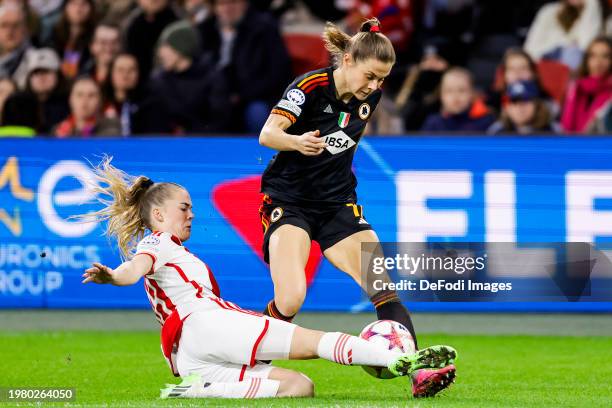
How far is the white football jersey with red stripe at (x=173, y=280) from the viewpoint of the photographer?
6.69 metres

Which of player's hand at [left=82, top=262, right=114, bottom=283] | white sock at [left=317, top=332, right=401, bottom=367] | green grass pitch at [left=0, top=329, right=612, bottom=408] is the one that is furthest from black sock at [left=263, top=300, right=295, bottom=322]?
player's hand at [left=82, top=262, right=114, bottom=283]

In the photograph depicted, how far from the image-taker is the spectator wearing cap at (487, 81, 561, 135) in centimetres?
1191

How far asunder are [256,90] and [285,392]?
279 inches

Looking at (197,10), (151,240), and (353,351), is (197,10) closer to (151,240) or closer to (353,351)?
(151,240)

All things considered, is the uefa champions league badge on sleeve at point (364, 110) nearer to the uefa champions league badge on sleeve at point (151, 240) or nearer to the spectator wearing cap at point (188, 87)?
the uefa champions league badge on sleeve at point (151, 240)

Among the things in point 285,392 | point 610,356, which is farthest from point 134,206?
point 610,356

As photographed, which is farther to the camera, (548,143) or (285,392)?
(548,143)

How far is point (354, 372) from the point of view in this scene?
27.9 feet

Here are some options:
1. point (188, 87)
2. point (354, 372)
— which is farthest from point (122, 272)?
point (188, 87)

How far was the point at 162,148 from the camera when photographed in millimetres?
11109

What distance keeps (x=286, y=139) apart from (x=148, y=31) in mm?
7884

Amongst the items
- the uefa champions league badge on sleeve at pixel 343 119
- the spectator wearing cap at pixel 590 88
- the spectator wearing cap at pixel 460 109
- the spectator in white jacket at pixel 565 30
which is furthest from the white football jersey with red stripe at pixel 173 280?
the spectator in white jacket at pixel 565 30

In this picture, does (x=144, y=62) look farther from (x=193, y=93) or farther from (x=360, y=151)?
(x=360, y=151)

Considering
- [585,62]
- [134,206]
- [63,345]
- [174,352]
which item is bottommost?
[63,345]
